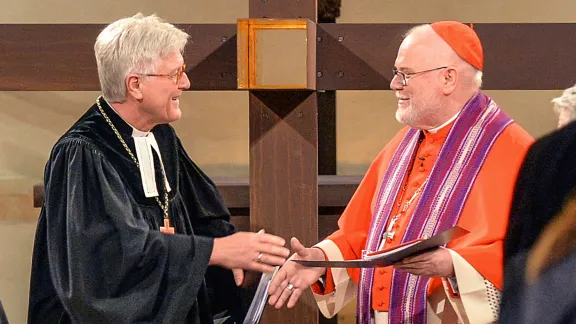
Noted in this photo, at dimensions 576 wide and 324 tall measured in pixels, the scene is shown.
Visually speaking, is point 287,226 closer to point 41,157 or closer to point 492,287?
point 492,287

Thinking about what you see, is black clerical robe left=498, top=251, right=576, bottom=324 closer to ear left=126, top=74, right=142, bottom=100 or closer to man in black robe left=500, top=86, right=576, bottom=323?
man in black robe left=500, top=86, right=576, bottom=323

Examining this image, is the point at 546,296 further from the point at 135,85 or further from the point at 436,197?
the point at 135,85

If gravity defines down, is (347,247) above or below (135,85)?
below

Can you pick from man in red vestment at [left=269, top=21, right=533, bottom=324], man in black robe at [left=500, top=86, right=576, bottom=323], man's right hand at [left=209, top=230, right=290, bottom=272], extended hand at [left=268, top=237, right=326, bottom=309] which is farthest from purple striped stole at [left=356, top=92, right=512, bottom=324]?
man in black robe at [left=500, top=86, right=576, bottom=323]

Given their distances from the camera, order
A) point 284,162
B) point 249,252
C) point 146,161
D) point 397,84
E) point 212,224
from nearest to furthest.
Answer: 1. point 249,252
2. point 146,161
3. point 397,84
4. point 212,224
5. point 284,162

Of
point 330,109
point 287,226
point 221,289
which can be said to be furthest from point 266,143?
point 330,109

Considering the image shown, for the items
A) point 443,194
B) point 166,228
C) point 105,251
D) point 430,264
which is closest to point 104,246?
point 105,251

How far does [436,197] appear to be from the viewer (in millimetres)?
3209

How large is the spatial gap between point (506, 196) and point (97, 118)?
4.50ft

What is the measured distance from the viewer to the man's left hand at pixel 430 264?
114 inches

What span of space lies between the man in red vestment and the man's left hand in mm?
25

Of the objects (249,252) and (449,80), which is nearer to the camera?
(249,252)

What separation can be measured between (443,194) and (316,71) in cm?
78

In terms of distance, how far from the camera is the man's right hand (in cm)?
305
